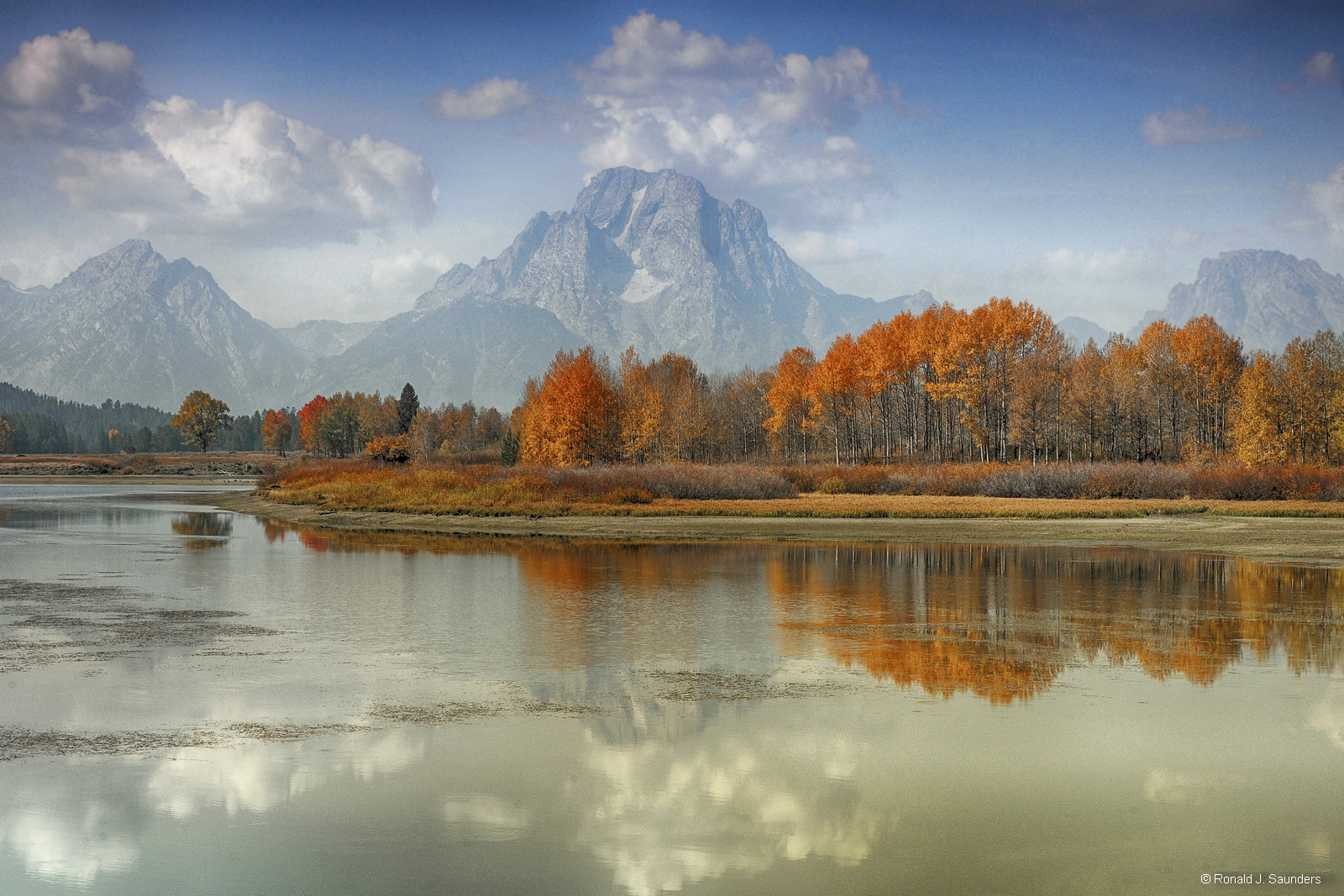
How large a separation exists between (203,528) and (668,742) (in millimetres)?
38217

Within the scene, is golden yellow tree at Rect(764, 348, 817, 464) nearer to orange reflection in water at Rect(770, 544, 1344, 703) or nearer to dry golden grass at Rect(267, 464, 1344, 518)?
dry golden grass at Rect(267, 464, 1344, 518)

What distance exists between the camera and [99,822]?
8.13 meters

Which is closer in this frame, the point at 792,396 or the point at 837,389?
the point at 837,389

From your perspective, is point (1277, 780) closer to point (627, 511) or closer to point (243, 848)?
point (243, 848)

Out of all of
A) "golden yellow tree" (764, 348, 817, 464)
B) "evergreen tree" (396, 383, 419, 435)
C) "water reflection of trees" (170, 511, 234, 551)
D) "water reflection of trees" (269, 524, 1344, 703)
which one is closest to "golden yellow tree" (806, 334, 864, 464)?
"golden yellow tree" (764, 348, 817, 464)

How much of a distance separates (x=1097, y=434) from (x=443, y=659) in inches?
3192

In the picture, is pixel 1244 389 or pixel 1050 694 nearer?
pixel 1050 694

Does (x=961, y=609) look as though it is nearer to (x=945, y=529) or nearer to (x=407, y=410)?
(x=945, y=529)

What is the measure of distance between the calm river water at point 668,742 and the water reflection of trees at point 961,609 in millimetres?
129

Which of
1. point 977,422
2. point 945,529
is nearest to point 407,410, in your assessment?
point 977,422

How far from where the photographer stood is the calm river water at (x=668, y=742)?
7445mm

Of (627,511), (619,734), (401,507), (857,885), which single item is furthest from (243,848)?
(401,507)

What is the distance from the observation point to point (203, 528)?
42750 mm

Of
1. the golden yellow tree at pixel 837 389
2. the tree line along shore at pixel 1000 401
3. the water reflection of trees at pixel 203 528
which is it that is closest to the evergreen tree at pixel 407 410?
the tree line along shore at pixel 1000 401
